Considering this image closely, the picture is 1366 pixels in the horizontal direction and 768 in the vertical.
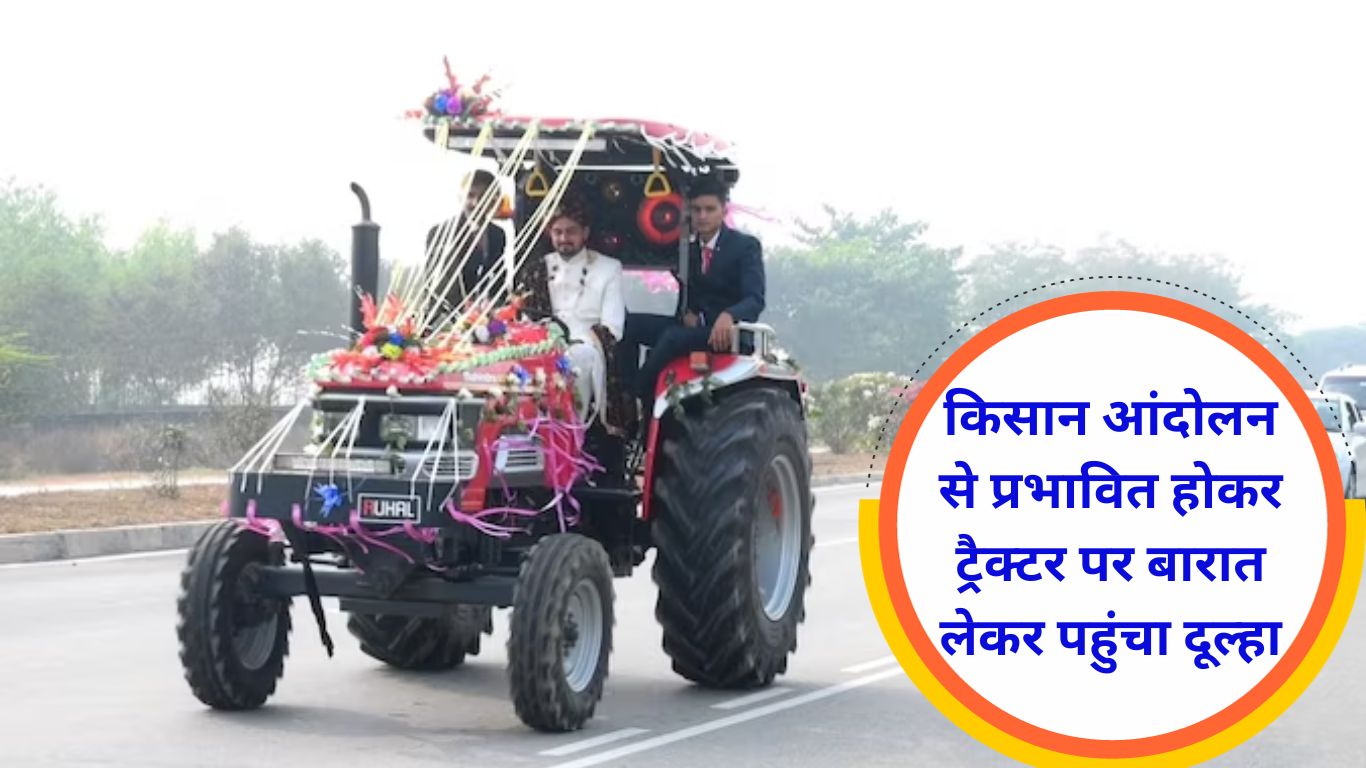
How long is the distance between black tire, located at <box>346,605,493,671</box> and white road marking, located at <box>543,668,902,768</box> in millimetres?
1892

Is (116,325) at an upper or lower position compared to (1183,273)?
lower

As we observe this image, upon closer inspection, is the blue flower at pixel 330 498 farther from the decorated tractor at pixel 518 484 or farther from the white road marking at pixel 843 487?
the white road marking at pixel 843 487

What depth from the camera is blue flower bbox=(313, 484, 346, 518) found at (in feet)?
33.9

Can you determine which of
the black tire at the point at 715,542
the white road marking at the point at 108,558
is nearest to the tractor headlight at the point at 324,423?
the black tire at the point at 715,542

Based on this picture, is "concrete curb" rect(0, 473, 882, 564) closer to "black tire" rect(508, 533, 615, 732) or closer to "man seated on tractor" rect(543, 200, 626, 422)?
"man seated on tractor" rect(543, 200, 626, 422)

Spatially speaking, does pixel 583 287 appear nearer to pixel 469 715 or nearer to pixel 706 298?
pixel 706 298

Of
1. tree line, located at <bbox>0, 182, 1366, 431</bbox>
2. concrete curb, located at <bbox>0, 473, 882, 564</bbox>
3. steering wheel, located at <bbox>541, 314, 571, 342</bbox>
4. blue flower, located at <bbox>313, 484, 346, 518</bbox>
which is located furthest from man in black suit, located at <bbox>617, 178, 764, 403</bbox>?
tree line, located at <bbox>0, 182, 1366, 431</bbox>

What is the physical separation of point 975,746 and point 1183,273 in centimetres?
13303

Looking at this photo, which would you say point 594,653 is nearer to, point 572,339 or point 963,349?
point 572,339

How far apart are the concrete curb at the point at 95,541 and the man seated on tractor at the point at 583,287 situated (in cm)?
926

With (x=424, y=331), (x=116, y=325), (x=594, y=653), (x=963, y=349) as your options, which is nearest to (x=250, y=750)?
(x=594, y=653)

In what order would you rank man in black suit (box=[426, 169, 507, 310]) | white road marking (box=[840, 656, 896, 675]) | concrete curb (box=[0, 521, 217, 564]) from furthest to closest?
concrete curb (box=[0, 521, 217, 564]) < white road marking (box=[840, 656, 896, 675]) < man in black suit (box=[426, 169, 507, 310])

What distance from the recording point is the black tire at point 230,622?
1055cm

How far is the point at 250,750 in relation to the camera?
9898mm
